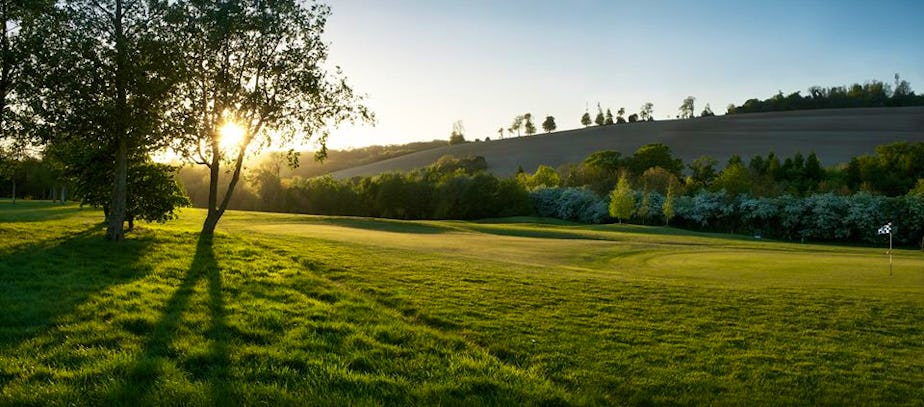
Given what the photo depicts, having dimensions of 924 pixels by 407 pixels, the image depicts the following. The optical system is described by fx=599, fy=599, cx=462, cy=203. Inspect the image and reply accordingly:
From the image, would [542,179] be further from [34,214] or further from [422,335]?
[422,335]

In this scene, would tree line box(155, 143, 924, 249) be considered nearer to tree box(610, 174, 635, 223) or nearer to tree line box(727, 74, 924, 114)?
tree box(610, 174, 635, 223)

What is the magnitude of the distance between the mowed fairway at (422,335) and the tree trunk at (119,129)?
2497 mm

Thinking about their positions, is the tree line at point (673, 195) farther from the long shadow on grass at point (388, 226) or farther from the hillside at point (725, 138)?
the long shadow on grass at point (388, 226)

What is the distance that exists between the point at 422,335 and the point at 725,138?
456ft

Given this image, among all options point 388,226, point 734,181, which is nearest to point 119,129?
point 388,226

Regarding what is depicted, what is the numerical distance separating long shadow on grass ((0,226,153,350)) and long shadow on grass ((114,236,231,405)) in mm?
1832

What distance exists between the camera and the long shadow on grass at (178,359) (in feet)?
24.1

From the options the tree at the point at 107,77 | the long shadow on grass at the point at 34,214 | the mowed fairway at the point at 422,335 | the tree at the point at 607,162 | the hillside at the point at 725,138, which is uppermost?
the hillside at the point at 725,138

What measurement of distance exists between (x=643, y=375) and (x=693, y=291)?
903cm

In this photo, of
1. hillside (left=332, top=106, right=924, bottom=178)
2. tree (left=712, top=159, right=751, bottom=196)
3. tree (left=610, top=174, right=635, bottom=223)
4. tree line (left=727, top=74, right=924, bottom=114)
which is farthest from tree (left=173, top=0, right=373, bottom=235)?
tree line (left=727, top=74, right=924, bottom=114)

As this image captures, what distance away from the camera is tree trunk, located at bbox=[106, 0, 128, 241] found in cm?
2236

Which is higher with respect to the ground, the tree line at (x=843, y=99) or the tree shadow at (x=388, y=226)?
the tree line at (x=843, y=99)

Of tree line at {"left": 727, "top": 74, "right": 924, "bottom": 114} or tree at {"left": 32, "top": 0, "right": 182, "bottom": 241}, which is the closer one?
tree at {"left": 32, "top": 0, "right": 182, "bottom": 241}

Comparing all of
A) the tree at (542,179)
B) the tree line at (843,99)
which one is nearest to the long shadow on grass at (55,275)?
the tree at (542,179)
